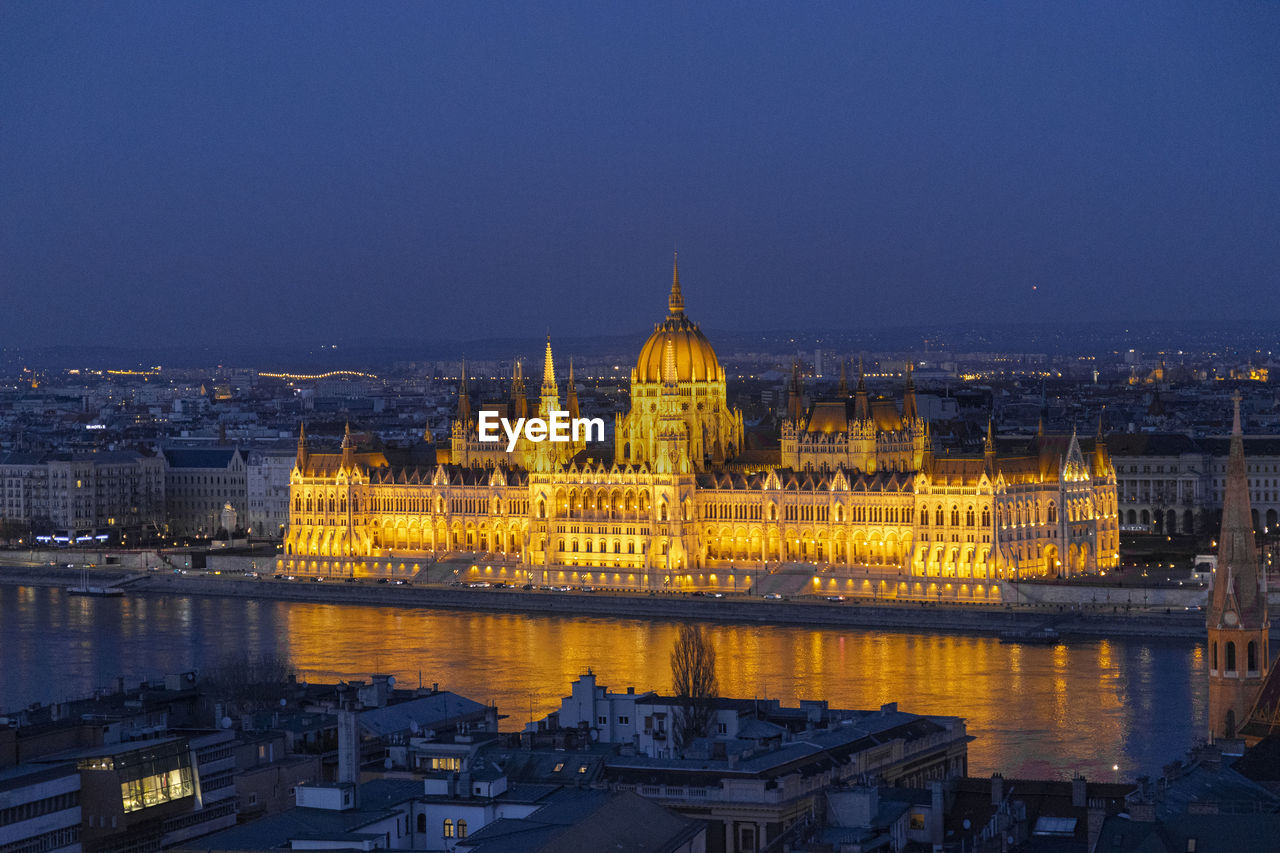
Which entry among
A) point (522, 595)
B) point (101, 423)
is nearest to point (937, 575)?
point (522, 595)

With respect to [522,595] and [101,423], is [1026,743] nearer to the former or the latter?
[522,595]

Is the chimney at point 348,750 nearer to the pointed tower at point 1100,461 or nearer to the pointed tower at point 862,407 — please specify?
the pointed tower at point 1100,461

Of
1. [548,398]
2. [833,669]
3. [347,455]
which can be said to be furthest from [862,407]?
[833,669]

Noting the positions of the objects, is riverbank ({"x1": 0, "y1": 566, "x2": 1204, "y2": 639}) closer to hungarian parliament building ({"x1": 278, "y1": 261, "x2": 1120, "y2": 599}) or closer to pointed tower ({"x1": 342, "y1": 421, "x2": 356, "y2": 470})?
hungarian parliament building ({"x1": 278, "y1": 261, "x2": 1120, "y2": 599})

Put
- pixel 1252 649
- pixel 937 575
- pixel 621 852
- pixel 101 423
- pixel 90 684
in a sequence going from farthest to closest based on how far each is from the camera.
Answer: pixel 101 423 < pixel 937 575 < pixel 90 684 < pixel 1252 649 < pixel 621 852

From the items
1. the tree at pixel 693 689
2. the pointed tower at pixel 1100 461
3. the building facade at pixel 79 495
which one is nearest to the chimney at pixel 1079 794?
the tree at pixel 693 689
